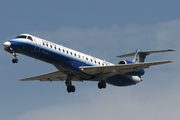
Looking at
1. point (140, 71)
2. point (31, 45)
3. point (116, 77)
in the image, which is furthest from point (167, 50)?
point (31, 45)

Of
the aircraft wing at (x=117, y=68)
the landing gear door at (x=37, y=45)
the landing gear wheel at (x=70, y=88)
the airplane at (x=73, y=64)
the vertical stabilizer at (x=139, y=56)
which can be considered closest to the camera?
the airplane at (x=73, y=64)

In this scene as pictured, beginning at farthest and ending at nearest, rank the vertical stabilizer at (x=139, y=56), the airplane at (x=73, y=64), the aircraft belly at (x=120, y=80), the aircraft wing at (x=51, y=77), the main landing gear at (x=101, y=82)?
the vertical stabilizer at (x=139, y=56) → the aircraft wing at (x=51, y=77) → the aircraft belly at (x=120, y=80) → the main landing gear at (x=101, y=82) → the airplane at (x=73, y=64)

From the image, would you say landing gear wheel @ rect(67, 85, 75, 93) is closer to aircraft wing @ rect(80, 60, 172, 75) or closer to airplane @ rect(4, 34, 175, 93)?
airplane @ rect(4, 34, 175, 93)

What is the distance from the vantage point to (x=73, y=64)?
106 feet

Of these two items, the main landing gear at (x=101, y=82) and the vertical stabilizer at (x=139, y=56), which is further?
the vertical stabilizer at (x=139, y=56)

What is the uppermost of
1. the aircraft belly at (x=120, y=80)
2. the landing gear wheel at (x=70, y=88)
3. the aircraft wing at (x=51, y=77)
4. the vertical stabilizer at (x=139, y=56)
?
the vertical stabilizer at (x=139, y=56)

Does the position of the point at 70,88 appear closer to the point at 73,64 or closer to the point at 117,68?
the point at 73,64

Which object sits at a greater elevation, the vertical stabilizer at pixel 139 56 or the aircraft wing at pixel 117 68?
the vertical stabilizer at pixel 139 56

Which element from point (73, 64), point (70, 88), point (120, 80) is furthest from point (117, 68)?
point (70, 88)

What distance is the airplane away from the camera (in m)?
30.4

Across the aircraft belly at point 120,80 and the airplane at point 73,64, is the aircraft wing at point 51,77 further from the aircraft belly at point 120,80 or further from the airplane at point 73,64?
the aircraft belly at point 120,80

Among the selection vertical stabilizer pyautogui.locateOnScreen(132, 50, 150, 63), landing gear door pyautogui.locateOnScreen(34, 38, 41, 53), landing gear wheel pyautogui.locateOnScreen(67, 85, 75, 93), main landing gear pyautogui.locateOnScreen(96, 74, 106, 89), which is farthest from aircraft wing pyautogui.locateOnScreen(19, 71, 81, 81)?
vertical stabilizer pyautogui.locateOnScreen(132, 50, 150, 63)

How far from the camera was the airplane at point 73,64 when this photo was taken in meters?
30.4

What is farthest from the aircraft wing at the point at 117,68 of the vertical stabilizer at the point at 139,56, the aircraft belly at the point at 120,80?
the vertical stabilizer at the point at 139,56
